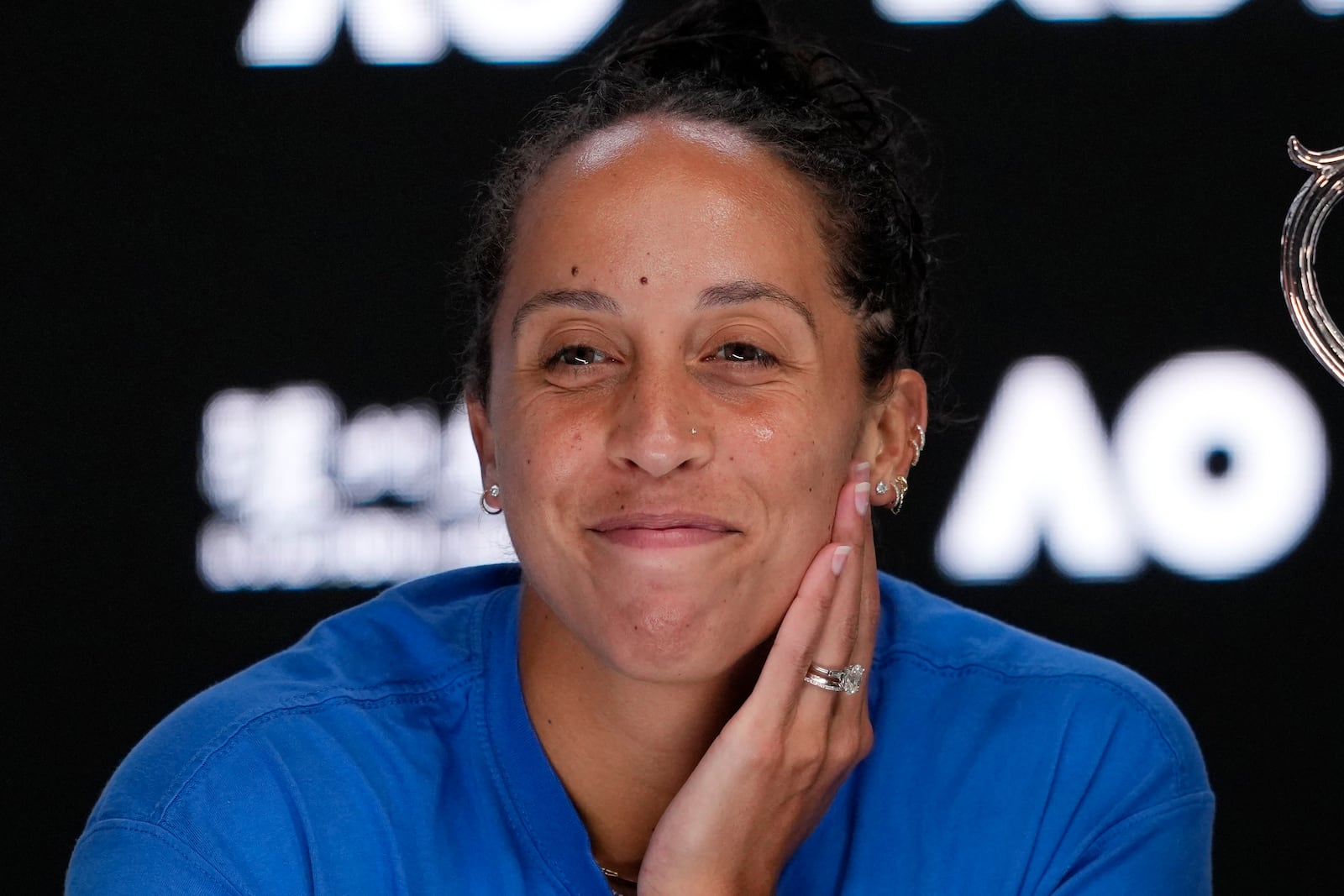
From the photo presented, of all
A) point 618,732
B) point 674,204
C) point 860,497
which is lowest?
point 618,732

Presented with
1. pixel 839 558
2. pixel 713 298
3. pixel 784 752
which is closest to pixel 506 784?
pixel 784 752

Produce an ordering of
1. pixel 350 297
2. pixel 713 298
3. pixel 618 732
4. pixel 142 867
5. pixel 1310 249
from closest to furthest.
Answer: pixel 1310 249, pixel 142 867, pixel 713 298, pixel 618 732, pixel 350 297

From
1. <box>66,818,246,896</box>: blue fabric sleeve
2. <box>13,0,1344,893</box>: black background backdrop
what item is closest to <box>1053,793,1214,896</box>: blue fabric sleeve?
<box>66,818,246,896</box>: blue fabric sleeve

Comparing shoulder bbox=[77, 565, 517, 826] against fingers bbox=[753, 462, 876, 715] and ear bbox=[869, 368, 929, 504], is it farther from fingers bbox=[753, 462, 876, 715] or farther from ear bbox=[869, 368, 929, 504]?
ear bbox=[869, 368, 929, 504]

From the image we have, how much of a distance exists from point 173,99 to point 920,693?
1.68 metres

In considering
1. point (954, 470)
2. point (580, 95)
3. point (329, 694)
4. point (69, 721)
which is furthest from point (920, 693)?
point (69, 721)

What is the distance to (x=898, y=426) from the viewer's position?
1650 mm

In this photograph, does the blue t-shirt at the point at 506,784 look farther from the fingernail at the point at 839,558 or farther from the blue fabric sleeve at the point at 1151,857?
the fingernail at the point at 839,558

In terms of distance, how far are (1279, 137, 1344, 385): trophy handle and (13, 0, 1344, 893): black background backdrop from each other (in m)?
1.49

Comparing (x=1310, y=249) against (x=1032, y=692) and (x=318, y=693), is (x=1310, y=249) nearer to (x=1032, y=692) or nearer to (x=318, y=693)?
(x=1032, y=692)

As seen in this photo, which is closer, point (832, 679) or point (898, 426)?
point (832, 679)

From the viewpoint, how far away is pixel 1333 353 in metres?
1.13

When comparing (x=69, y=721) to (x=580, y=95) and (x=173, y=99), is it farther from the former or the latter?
(x=580, y=95)

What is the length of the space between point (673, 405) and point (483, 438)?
0.98 feet
